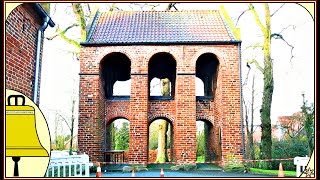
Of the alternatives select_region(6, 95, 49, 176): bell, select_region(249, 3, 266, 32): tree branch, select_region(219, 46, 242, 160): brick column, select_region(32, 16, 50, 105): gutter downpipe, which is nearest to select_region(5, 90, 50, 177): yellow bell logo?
select_region(6, 95, 49, 176): bell

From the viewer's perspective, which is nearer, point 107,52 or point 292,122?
point 107,52

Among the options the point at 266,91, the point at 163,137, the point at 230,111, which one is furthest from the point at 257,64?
the point at 163,137

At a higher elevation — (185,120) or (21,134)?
(185,120)

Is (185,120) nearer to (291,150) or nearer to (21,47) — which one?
(21,47)

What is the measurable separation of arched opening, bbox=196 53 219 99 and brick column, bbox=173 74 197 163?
1634 millimetres

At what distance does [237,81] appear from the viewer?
1659 centimetres

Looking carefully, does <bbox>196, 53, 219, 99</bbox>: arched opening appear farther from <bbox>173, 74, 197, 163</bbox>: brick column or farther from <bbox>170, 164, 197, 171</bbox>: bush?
<bbox>170, 164, 197, 171</bbox>: bush

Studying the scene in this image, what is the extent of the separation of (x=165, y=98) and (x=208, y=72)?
11.6 feet

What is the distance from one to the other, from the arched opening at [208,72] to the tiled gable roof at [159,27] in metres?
1.25

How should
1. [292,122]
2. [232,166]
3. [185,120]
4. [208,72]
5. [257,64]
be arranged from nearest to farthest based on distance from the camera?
[232,166] < [185,120] < [208,72] < [257,64] < [292,122]

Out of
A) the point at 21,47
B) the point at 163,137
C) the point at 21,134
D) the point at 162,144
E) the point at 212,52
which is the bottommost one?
the point at 162,144

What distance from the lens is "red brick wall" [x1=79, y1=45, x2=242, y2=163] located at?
53.5 ft

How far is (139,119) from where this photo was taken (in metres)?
16.6

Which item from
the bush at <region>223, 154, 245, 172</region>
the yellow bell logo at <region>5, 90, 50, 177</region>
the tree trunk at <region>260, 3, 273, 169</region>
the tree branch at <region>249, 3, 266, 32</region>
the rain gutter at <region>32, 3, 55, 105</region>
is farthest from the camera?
the tree branch at <region>249, 3, 266, 32</region>
